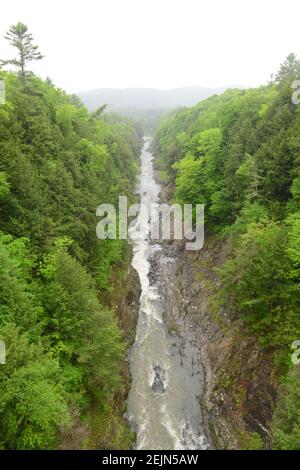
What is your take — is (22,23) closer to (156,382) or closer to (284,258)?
(284,258)

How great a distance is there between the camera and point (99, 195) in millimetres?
35031

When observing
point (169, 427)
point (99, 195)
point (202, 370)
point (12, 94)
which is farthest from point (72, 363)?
point (12, 94)

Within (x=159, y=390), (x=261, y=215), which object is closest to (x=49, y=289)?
(x=159, y=390)

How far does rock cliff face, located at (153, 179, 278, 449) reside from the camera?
20797 mm

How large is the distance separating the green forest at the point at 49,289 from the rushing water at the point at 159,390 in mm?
1446

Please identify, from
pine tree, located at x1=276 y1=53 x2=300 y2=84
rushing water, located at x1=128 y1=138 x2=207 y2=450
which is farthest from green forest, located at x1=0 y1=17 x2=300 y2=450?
pine tree, located at x1=276 y1=53 x2=300 y2=84

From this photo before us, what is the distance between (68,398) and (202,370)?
12.2 meters

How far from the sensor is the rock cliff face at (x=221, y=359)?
20.8 m

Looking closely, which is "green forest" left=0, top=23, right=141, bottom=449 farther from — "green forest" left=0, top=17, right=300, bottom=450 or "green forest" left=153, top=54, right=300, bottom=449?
"green forest" left=153, top=54, right=300, bottom=449

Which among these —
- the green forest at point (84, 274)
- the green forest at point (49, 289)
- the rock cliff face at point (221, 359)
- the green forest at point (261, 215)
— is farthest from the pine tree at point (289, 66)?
the green forest at point (49, 289)

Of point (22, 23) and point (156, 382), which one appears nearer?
point (156, 382)

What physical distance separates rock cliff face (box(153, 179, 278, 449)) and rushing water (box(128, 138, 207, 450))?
926 mm

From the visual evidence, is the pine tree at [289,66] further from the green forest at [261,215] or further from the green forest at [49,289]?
the green forest at [49,289]

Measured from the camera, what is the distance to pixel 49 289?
19.3 metres
